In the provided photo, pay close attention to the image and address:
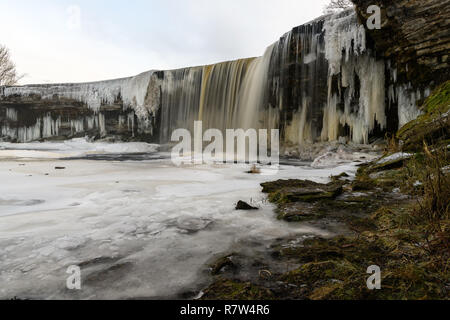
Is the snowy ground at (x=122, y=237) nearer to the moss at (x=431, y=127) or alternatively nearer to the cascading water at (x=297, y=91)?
the moss at (x=431, y=127)

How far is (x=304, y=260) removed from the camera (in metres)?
1.53

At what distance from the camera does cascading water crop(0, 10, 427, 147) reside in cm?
887

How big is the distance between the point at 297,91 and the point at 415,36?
4211 mm

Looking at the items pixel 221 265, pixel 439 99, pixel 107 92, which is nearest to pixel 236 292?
pixel 221 265

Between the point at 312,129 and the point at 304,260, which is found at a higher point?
the point at 312,129

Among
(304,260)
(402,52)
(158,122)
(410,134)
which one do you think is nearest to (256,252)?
(304,260)

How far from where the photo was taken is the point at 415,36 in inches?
280

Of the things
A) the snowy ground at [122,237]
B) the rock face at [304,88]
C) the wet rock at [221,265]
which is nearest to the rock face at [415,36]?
the rock face at [304,88]

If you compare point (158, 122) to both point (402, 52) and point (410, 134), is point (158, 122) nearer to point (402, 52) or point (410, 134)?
point (402, 52)

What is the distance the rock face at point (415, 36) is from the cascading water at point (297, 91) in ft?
1.71

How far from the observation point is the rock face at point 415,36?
6.53 metres

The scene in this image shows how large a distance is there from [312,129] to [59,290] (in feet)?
33.4

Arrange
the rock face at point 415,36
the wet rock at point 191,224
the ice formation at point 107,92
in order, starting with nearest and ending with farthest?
the wet rock at point 191,224, the rock face at point 415,36, the ice formation at point 107,92

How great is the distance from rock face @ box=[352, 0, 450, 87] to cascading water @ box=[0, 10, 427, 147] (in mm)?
522
